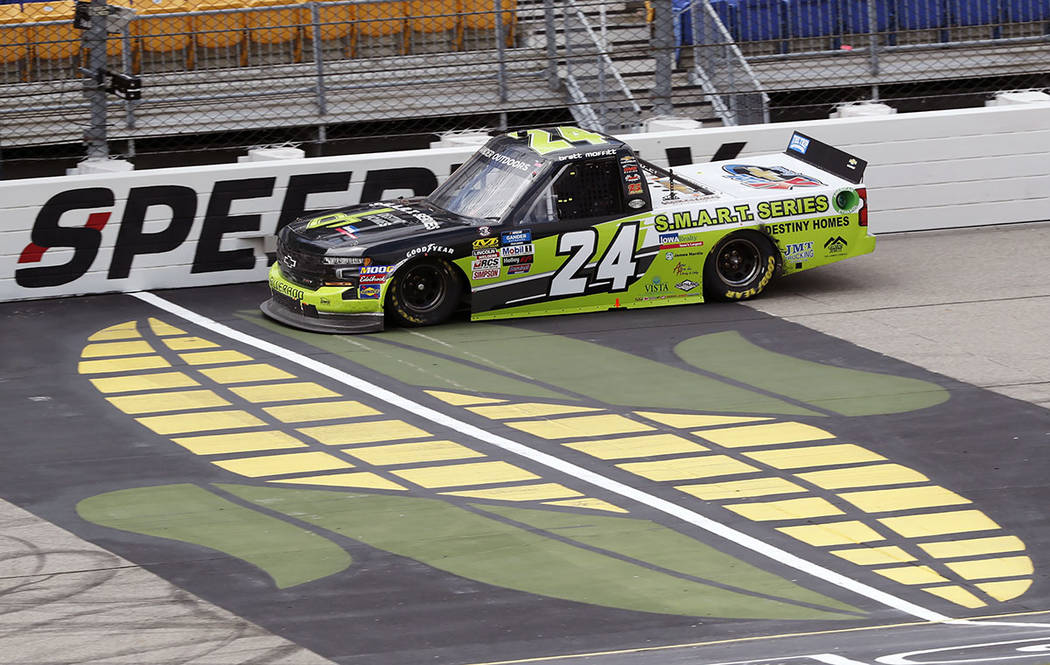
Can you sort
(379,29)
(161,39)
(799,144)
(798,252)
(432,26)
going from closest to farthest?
(798,252), (799,144), (161,39), (379,29), (432,26)

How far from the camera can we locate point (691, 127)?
16.0m

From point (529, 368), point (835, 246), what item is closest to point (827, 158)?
point (835, 246)

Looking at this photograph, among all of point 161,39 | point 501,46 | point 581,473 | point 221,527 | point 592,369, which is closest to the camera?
point 221,527

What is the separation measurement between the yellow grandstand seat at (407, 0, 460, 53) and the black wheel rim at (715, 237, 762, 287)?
15.4 feet

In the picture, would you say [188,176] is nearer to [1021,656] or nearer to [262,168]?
[262,168]

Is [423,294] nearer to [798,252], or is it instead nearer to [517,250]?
[517,250]

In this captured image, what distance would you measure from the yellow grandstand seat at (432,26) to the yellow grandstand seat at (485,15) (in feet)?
0.38

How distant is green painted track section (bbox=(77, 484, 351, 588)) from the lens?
7941 mm

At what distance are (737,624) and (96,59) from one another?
9673 millimetres

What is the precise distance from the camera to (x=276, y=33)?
54.6 feet

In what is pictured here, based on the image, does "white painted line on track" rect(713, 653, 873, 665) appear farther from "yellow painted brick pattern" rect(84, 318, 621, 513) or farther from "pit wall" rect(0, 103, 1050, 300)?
"pit wall" rect(0, 103, 1050, 300)

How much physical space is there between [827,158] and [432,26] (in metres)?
4.93

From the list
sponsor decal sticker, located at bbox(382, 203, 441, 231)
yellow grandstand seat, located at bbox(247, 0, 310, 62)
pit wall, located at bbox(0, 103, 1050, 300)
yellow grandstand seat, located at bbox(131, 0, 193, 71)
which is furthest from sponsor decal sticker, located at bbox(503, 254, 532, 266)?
Result: yellow grandstand seat, located at bbox(131, 0, 193, 71)

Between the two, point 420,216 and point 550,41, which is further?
point 550,41
